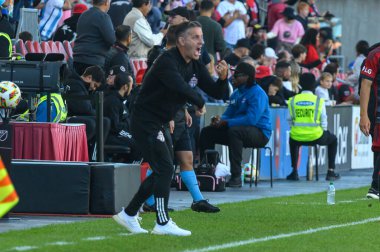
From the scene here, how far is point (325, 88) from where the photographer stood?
2420 centimetres

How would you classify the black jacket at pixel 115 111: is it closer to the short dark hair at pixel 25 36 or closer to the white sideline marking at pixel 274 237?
the short dark hair at pixel 25 36

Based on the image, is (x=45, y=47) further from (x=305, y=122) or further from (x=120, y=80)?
(x=305, y=122)

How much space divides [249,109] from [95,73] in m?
2.88

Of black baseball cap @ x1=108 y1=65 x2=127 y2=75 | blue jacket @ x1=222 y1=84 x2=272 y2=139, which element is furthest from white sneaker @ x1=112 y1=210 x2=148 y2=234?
blue jacket @ x1=222 y1=84 x2=272 y2=139

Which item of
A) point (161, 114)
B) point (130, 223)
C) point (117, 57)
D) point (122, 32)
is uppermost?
point (122, 32)

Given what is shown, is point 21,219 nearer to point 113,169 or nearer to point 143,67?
point 113,169

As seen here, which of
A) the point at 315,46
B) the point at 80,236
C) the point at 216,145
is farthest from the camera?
the point at 315,46

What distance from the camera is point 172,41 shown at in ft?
48.1

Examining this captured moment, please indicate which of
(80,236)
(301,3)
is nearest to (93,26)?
(80,236)

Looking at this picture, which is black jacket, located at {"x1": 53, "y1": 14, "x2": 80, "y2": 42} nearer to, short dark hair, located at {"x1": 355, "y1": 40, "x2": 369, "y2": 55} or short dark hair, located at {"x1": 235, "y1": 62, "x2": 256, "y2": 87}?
short dark hair, located at {"x1": 235, "y1": 62, "x2": 256, "y2": 87}

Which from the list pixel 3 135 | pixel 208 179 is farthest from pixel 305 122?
pixel 3 135

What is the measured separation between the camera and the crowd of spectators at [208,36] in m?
18.0

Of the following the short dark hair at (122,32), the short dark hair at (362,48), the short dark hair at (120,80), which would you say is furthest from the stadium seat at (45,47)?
the short dark hair at (362,48)

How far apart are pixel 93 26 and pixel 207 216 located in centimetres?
570
